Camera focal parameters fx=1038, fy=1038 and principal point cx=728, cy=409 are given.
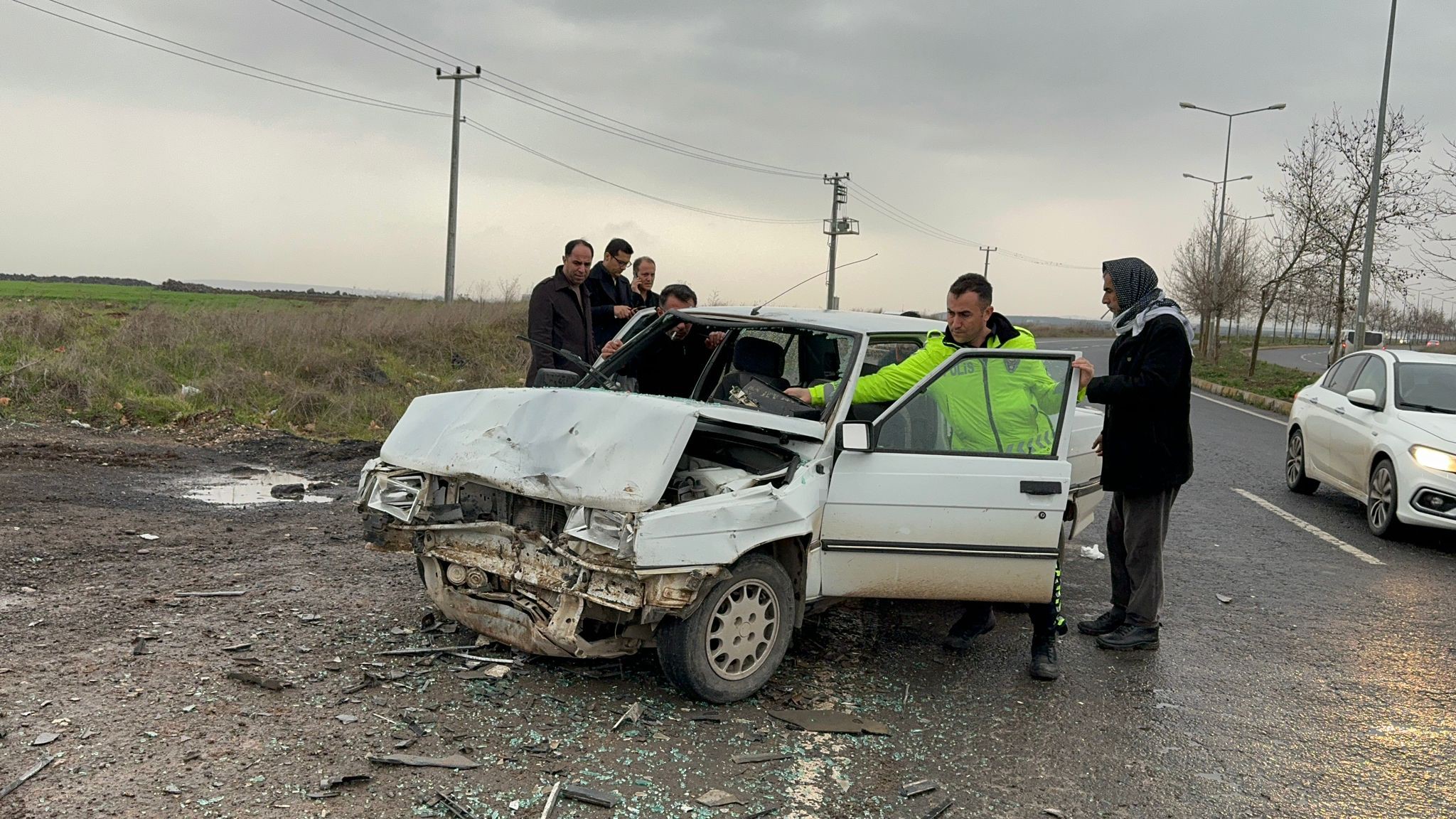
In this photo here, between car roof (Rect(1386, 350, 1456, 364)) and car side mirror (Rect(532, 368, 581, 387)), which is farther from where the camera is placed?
car roof (Rect(1386, 350, 1456, 364))

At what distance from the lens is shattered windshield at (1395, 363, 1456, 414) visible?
28.5 ft

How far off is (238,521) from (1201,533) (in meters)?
7.36

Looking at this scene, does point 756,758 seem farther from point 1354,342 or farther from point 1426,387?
point 1354,342

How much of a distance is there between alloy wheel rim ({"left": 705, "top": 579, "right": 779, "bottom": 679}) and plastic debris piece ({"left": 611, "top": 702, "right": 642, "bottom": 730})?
339 millimetres

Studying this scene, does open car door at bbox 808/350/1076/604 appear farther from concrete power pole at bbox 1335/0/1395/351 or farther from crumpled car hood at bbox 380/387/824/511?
concrete power pole at bbox 1335/0/1395/351

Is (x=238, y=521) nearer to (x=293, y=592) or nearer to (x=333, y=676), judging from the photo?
(x=293, y=592)

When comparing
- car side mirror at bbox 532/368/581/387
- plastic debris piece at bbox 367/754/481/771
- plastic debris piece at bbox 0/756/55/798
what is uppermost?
car side mirror at bbox 532/368/581/387

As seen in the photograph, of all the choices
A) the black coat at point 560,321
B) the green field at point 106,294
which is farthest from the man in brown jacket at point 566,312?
the green field at point 106,294

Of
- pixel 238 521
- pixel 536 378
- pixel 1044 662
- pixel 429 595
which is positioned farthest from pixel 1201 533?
pixel 238 521

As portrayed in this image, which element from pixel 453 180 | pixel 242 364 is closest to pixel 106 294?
pixel 453 180

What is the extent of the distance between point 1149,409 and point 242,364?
12.8 m

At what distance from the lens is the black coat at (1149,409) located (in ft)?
16.3

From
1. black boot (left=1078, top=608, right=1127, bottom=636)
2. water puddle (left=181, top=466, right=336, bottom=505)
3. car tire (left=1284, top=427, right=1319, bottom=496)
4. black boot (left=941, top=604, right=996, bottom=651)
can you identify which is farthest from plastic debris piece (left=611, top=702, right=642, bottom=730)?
car tire (left=1284, top=427, right=1319, bottom=496)

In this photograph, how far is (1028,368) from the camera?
4.82 metres
